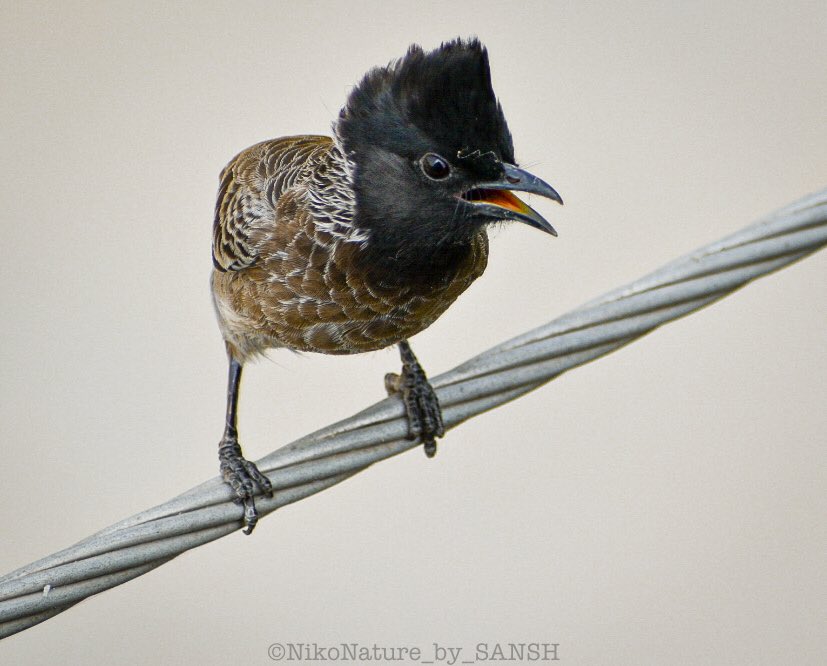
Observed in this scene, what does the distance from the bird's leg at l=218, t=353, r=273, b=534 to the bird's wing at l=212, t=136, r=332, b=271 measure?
0.54m

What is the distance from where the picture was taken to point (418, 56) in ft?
10.3

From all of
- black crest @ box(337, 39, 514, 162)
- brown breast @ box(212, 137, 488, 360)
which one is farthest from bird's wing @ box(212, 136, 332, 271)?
black crest @ box(337, 39, 514, 162)

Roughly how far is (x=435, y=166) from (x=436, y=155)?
0.03m

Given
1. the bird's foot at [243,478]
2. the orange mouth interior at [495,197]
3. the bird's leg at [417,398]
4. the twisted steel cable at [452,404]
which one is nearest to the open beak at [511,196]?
the orange mouth interior at [495,197]

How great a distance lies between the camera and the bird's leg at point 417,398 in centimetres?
349

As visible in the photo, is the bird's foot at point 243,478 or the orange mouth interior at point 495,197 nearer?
the bird's foot at point 243,478

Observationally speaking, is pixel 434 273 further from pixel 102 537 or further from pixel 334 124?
pixel 102 537

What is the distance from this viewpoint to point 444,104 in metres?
3.07

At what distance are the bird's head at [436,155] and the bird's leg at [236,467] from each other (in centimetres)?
86

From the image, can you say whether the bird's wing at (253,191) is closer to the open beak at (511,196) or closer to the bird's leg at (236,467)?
the bird's leg at (236,467)

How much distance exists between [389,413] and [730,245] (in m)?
1.01

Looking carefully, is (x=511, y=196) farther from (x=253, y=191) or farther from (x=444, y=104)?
(x=253, y=191)

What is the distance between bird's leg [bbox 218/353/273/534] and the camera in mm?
2763

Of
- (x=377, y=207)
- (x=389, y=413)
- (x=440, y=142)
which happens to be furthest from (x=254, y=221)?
(x=389, y=413)
